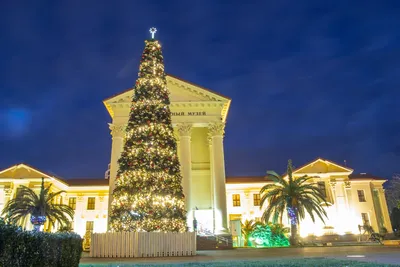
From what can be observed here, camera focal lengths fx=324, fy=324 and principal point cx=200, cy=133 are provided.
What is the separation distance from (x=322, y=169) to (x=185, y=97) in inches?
829

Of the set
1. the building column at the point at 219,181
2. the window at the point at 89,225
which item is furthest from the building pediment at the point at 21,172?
the building column at the point at 219,181

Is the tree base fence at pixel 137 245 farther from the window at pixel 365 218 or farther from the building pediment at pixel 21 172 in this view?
the window at pixel 365 218

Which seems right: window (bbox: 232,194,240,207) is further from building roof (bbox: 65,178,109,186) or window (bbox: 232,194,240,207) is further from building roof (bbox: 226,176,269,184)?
building roof (bbox: 65,178,109,186)

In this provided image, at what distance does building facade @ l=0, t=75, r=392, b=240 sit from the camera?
2819 cm

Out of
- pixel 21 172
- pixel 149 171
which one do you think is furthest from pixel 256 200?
pixel 21 172

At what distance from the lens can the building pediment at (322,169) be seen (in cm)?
3944

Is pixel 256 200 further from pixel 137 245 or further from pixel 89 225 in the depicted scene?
pixel 137 245

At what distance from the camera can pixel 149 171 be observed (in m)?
15.9

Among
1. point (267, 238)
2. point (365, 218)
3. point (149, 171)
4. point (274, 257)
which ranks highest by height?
point (149, 171)

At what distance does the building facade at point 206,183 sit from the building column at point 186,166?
3.1 inches

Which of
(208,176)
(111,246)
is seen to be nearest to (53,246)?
(111,246)

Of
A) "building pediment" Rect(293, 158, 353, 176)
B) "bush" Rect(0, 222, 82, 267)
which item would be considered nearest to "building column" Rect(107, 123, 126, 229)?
"bush" Rect(0, 222, 82, 267)

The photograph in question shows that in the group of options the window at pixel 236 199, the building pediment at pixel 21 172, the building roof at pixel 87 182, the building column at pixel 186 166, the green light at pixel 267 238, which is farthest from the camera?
the building roof at pixel 87 182

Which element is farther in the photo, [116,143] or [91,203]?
[91,203]
